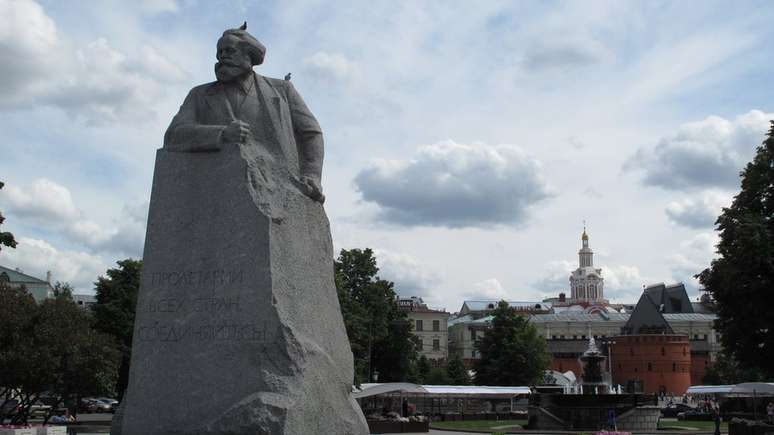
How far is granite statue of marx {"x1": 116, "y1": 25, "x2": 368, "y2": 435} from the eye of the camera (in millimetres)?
8281

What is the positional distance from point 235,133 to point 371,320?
47.9 meters

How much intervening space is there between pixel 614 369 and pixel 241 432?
338ft

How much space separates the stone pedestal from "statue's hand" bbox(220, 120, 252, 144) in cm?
9

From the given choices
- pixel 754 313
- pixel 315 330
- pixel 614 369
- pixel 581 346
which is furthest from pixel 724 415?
pixel 581 346

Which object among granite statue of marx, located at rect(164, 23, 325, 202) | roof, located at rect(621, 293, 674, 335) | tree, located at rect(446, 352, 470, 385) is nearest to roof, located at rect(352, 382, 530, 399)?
granite statue of marx, located at rect(164, 23, 325, 202)

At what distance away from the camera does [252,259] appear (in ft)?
27.9

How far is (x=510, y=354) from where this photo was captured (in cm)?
6775

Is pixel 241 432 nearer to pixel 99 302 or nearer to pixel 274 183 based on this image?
pixel 274 183

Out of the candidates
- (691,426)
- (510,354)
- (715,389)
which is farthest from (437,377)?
(691,426)

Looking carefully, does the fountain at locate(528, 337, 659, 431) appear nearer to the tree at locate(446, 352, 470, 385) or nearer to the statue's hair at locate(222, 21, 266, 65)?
the statue's hair at locate(222, 21, 266, 65)

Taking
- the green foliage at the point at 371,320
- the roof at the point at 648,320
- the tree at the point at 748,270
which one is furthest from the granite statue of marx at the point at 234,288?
the roof at the point at 648,320

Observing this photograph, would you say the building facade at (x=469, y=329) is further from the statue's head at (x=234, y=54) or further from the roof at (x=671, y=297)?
the statue's head at (x=234, y=54)

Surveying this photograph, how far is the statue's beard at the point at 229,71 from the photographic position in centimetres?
941

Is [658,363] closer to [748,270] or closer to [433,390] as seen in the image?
[433,390]
